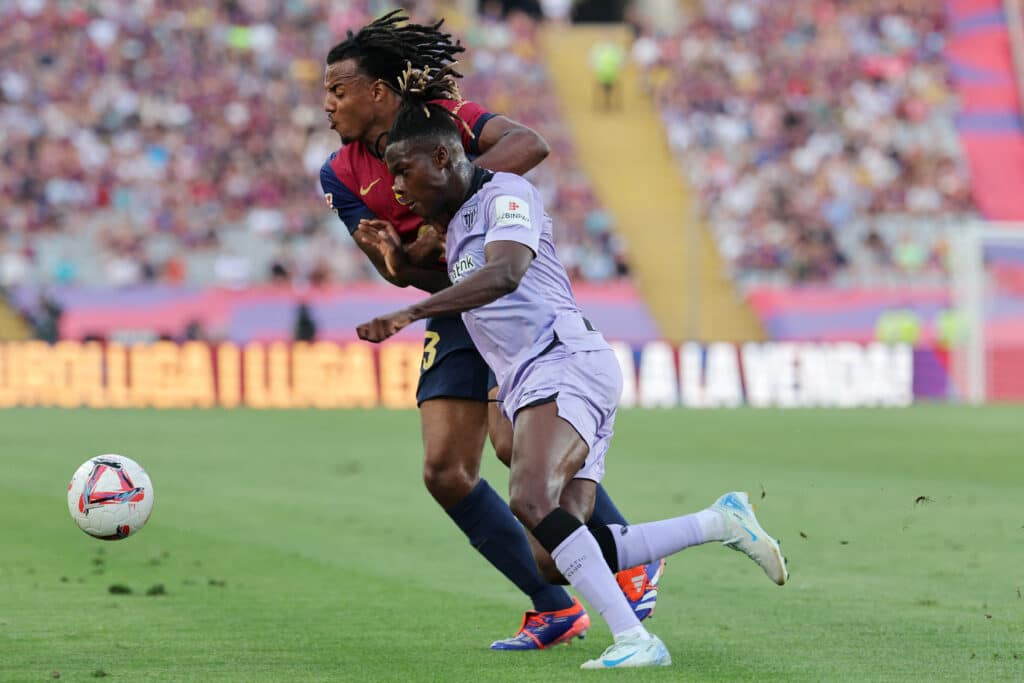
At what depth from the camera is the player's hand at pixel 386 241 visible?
21.1ft

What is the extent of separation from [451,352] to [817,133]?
29.7 metres

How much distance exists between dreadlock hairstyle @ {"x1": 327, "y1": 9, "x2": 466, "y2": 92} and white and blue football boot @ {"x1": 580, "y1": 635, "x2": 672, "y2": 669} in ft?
7.57

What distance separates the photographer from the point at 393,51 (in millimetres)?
6648

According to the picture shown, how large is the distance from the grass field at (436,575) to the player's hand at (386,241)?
1.46 m

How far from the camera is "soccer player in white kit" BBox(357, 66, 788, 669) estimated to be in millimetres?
5766

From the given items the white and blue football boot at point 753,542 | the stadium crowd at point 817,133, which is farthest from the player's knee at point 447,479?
the stadium crowd at point 817,133

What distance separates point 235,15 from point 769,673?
31.1 meters

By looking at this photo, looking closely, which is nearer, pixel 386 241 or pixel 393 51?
pixel 386 241

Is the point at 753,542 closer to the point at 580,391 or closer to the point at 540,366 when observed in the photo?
the point at 580,391

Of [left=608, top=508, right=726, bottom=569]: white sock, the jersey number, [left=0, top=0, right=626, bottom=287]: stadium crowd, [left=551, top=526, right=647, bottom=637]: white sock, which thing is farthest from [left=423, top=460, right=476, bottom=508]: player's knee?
[left=0, top=0, right=626, bottom=287]: stadium crowd

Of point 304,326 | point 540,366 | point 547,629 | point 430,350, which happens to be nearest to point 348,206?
point 430,350

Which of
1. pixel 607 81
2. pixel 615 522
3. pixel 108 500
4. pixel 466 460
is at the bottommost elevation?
pixel 615 522

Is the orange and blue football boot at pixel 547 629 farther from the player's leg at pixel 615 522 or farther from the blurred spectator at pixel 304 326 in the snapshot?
the blurred spectator at pixel 304 326

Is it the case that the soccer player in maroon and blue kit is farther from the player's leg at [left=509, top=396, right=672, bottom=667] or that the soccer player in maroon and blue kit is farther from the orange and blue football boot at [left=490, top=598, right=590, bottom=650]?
the player's leg at [left=509, top=396, right=672, bottom=667]
